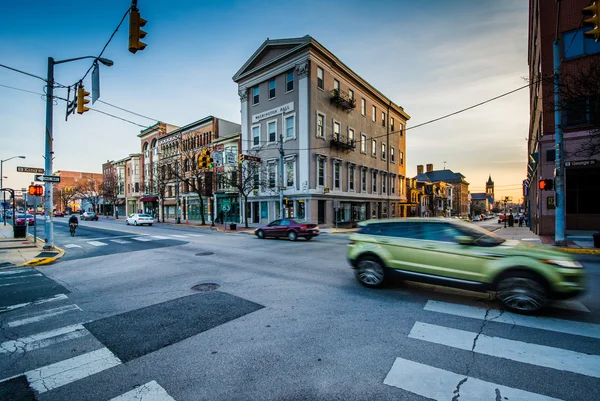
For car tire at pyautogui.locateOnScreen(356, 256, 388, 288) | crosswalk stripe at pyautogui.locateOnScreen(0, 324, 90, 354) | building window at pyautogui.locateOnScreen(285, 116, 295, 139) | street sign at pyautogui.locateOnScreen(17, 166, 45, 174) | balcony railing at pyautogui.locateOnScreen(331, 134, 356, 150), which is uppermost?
building window at pyautogui.locateOnScreen(285, 116, 295, 139)

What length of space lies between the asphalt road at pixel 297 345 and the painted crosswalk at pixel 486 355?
0.02 meters

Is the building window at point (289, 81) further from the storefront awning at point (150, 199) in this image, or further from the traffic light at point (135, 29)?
the storefront awning at point (150, 199)

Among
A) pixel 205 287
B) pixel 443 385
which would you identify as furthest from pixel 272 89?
pixel 443 385

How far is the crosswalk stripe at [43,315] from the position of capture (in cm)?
511

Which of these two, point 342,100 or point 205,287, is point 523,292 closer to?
point 205,287

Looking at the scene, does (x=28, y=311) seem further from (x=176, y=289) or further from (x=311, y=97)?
(x=311, y=97)

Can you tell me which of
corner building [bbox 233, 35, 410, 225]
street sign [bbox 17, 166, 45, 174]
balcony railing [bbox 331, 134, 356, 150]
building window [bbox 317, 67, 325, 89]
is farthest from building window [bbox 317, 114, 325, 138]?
street sign [bbox 17, 166, 45, 174]

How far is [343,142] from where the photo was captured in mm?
30609

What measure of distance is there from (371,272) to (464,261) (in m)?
2.03

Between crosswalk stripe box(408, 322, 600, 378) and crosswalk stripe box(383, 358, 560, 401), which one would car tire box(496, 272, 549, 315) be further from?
crosswalk stripe box(383, 358, 560, 401)

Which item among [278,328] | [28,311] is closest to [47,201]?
[28,311]

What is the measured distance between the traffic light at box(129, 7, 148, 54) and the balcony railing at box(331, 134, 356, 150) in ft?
76.9

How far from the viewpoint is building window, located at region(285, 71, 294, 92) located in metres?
28.3

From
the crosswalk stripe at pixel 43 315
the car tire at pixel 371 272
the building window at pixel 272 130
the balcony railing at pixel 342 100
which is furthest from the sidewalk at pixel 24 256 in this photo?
the balcony railing at pixel 342 100
